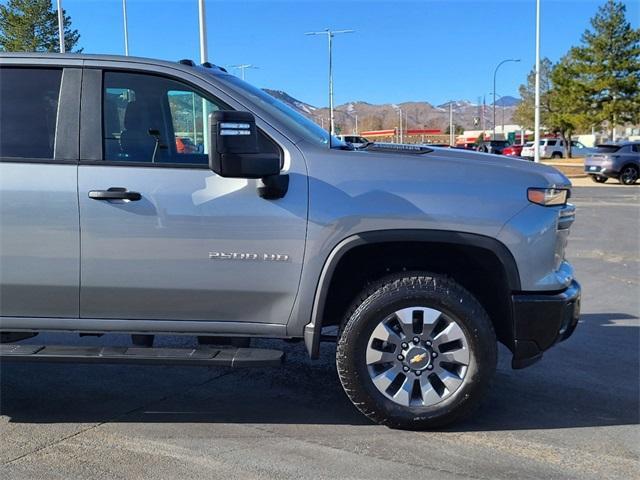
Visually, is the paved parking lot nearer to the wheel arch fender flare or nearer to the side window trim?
the wheel arch fender flare

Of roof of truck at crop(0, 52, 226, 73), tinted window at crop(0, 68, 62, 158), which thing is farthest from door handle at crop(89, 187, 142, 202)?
roof of truck at crop(0, 52, 226, 73)

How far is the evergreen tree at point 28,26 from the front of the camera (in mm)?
23766

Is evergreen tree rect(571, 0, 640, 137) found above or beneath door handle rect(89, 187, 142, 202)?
above

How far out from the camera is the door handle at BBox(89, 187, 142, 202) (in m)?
3.56

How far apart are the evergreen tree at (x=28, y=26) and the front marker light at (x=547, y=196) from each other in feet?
78.5

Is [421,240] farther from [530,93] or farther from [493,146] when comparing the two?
[530,93]

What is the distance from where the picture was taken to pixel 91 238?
3.59 meters

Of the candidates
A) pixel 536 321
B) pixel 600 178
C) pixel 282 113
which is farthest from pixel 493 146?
pixel 536 321

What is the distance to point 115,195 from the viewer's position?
3.56 metres

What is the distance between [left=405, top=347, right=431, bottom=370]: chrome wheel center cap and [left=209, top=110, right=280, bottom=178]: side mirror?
1282 mm

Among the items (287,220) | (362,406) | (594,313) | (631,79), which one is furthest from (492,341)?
(631,79)

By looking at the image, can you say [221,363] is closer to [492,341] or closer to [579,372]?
[492,341]

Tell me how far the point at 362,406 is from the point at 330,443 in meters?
0.28

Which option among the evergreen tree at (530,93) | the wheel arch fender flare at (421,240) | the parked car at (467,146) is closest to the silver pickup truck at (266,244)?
the wheel arch fender flare at (421,240)
